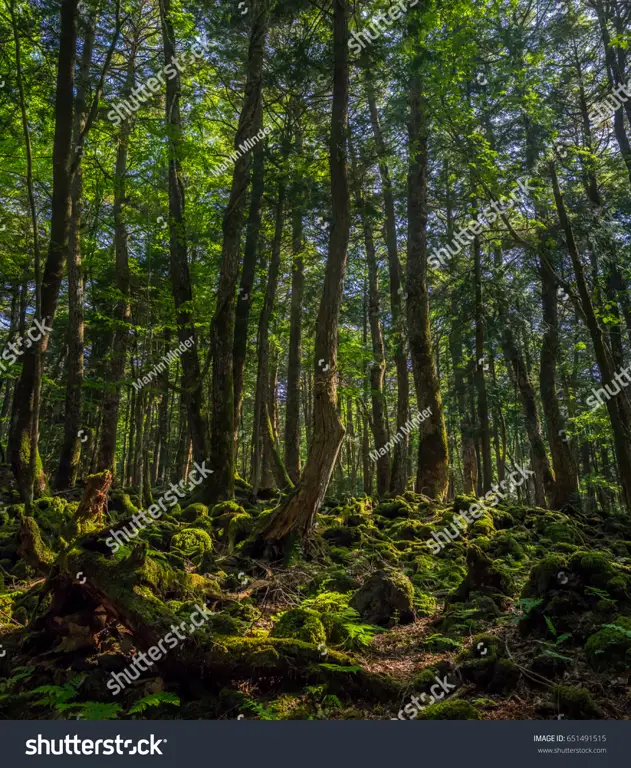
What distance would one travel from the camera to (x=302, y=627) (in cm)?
499

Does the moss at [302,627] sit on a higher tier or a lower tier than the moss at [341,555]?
lower

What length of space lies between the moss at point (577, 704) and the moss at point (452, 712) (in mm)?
587

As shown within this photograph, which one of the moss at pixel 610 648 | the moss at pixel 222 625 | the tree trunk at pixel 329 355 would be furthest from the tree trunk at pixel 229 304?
the moss at pixel 610 648

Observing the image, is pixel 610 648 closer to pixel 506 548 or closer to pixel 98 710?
pixel 98 710

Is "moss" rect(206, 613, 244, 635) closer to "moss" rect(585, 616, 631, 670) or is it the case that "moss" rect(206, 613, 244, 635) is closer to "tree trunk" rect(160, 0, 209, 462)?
"moss" rect(585, 616, 631, 670)

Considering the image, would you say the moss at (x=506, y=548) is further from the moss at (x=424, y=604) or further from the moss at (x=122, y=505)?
the moss at (x=122, y=505)

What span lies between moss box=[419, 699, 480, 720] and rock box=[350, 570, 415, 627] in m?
2.23

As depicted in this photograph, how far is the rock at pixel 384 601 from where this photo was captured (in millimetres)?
6102

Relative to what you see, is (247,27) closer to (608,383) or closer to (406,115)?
(406,115)

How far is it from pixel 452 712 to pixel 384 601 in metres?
2.44

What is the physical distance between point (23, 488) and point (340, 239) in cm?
614

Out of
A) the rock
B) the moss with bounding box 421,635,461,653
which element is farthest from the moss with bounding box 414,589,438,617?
the moss with bounding box 421,635,461,653

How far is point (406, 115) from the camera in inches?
553

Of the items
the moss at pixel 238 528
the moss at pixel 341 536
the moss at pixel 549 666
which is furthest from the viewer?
the moss at pixel 341 536
